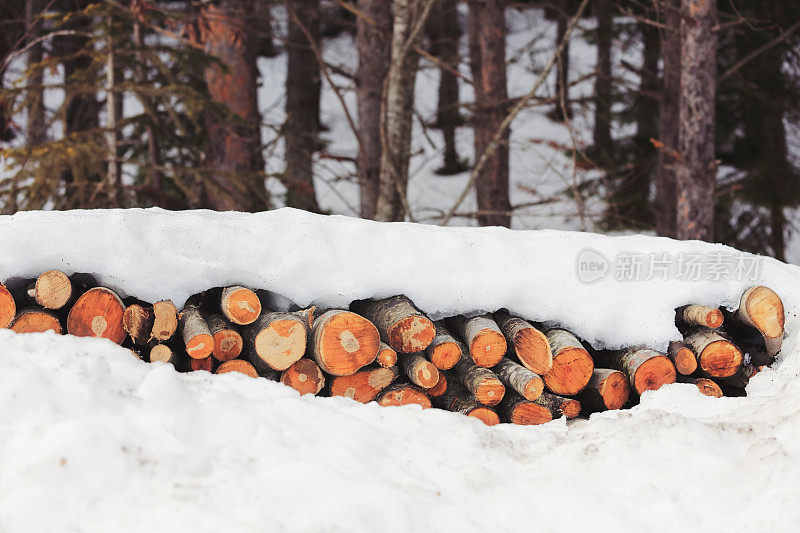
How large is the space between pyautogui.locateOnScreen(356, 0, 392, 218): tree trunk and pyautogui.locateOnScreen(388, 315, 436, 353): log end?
4.40 m

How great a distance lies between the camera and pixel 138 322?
9.45ft

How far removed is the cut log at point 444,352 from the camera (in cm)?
317

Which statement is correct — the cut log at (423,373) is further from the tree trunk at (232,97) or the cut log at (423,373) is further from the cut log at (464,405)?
the tree trunk at (232,97)

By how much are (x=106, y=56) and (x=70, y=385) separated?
5.49 m

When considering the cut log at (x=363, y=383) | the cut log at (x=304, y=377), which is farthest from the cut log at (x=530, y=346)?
the cut log at (x=304, y=377)

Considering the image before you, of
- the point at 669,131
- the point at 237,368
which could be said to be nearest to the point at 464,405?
the point at 237,368

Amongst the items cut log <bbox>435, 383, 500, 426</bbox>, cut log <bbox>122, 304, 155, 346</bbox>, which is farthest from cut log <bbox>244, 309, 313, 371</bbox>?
cut log <bbox>435, 383, 500, 426</bbox>

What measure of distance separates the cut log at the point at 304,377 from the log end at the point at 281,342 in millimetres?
64

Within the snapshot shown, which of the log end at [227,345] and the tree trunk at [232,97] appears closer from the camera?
the log end at [227,345]

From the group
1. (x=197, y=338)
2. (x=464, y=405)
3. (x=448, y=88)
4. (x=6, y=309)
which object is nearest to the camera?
(x=6, y=309)

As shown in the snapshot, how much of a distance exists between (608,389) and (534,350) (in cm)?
46

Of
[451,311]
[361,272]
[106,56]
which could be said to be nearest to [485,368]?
[451,311]

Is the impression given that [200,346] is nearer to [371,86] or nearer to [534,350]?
[534,350]

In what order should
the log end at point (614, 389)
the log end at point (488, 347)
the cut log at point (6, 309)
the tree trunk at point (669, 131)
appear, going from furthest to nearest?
the tree trunk at point (669, 131) < the log end at point (614, 389) < the log end at point (488, 347) < the cut log at point (6, 309)
